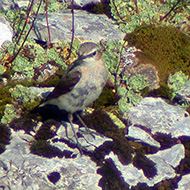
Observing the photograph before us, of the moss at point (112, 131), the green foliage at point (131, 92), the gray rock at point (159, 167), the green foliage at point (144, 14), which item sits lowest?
the gray rock at point (159, 167)

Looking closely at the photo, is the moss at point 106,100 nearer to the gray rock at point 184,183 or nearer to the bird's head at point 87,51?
the bird's head at point 87,51

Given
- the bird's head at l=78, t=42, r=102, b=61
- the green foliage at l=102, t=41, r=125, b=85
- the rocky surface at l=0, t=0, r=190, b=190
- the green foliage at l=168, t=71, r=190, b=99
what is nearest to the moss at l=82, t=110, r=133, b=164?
the rocky surface at l=0, t=0, r=190, b=190

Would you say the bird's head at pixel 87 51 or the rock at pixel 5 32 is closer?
the bird's head at pixel 87 51

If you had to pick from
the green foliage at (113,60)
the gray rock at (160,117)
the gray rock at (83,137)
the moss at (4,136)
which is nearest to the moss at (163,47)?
the green foliage at (113,60)

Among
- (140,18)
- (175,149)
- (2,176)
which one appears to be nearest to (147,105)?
(175,149)

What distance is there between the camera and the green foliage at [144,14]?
1266 centimetres

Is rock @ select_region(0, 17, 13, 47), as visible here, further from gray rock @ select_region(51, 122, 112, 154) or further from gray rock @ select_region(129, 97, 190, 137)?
gray rock @ select_region(129, 97, 190, 137)

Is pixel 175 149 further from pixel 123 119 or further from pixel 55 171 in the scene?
pixel 55 171

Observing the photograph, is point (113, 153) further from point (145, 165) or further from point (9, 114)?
point (9, 114)

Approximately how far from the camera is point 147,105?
1048 cm

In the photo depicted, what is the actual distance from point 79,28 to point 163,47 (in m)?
2.34

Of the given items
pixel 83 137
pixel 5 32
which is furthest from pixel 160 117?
pixel 5 32

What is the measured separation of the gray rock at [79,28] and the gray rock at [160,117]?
8.58ft

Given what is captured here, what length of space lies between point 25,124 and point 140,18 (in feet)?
16.9
